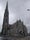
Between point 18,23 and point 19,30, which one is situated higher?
point 18,23

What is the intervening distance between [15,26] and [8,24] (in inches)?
326

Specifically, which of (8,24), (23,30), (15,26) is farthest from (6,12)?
(23,30)

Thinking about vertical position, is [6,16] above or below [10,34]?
above

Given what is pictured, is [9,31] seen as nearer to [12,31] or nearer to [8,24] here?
[12,31]

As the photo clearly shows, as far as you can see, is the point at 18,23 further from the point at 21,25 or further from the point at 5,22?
the point at 5,22

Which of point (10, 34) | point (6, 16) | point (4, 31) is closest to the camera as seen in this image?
point (10, 34)

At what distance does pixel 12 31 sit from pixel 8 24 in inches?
382

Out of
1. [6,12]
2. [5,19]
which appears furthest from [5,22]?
[6,12]

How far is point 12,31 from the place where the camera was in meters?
66.9

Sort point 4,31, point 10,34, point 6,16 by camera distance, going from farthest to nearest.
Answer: point 6,16 < point 4,31 < point 10,34

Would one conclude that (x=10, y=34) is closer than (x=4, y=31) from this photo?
Yes

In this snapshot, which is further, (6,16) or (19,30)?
(6,16)

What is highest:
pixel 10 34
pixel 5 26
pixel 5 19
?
pixel 5 19

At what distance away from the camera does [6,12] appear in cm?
7619
